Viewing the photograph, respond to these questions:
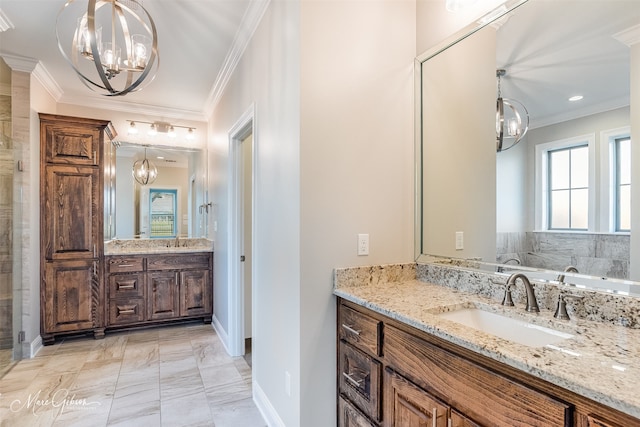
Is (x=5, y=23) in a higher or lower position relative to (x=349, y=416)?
higher

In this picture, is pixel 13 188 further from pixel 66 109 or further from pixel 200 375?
pixel 200 375

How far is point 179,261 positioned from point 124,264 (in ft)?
1.91

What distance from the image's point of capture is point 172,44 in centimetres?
287

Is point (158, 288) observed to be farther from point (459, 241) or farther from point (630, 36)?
point (630, 36)

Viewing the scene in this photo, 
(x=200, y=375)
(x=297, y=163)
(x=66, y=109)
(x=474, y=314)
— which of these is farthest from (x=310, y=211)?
(x=66, y=109)

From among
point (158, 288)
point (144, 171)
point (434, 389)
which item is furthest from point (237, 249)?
point (434, 389)

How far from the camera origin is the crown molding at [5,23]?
249 centimetres

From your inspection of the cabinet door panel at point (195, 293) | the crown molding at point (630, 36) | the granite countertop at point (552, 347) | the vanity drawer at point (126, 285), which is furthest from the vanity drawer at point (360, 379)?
the vanity drawer at point (126, 285)

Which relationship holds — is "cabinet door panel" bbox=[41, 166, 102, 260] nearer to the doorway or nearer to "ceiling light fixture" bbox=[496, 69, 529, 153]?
the doorway

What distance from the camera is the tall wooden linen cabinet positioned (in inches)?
134

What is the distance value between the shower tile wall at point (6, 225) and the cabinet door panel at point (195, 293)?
1.55m

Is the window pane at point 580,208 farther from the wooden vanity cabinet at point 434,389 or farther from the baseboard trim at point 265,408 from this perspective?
the baseboard trim at point 265,408

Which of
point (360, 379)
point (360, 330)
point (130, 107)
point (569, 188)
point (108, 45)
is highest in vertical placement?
point (130, 107)

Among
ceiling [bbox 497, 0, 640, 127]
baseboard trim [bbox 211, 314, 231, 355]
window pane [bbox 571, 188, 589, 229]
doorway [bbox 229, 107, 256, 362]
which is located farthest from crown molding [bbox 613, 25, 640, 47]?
baseboard trim [bbox 211, 314, 231, 355]
